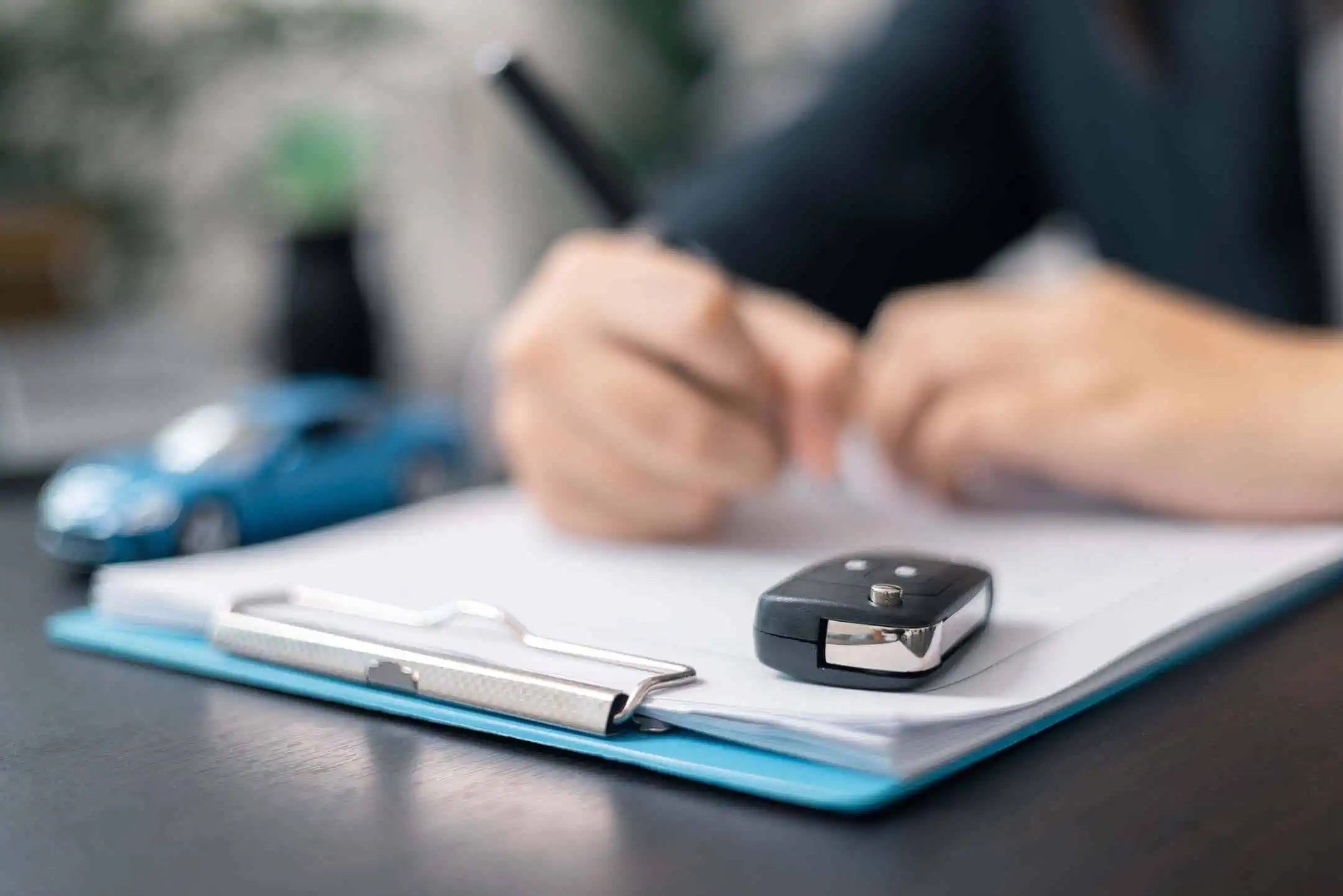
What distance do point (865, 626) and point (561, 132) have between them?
13.1 inches

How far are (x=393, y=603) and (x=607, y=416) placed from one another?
5.6 inches

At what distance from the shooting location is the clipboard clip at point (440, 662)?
0.34m

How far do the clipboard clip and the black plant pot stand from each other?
0.59 metres

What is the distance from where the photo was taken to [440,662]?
1.23ft

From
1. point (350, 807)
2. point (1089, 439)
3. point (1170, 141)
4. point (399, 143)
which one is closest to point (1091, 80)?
point (1170, 141)

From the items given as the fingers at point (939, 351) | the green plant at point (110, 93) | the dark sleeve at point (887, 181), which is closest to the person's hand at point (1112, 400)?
the fingers at point (939, 351)

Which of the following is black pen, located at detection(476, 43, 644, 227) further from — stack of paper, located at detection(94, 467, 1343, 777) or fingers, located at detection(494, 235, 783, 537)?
stack of paper, located at detection(94, 467, 1343, 777)

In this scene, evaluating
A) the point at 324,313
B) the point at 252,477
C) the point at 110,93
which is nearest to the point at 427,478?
the point at 252,477

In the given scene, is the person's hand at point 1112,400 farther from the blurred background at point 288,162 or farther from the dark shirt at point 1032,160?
the blurred background at point 288,162

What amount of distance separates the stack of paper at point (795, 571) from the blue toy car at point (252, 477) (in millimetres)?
56

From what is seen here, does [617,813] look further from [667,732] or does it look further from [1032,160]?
[1032,160]

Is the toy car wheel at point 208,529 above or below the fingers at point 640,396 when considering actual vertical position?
below

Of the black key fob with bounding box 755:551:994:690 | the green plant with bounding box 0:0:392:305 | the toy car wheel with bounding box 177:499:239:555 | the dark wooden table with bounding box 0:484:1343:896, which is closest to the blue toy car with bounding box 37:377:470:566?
the toy car wheel with bounding box 177:499:239:555

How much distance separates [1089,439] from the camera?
22.7 inches
